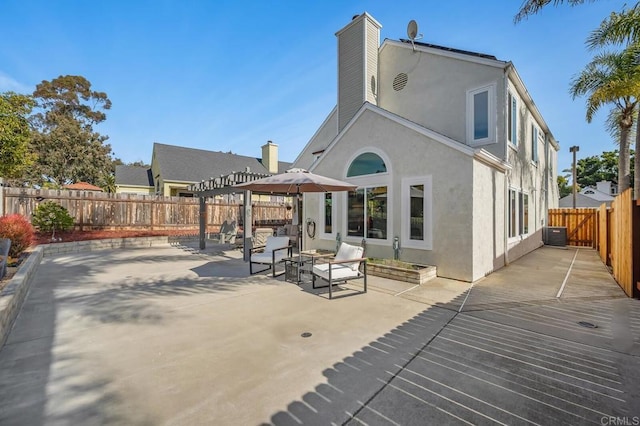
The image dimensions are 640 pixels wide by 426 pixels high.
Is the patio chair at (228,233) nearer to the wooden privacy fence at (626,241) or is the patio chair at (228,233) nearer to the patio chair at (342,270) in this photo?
the patio chair at (342,270)

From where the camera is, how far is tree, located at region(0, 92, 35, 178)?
25.7ft

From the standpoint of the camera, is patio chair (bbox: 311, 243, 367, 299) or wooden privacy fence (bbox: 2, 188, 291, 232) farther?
wooden privacy fence (bbox: 2, 188, 291, 232)

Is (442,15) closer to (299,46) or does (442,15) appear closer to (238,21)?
(299,46)

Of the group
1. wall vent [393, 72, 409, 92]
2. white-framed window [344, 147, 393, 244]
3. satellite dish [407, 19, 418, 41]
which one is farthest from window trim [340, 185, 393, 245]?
satellite dish [407, 19, 418, 41]

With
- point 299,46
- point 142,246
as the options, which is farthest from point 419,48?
point 142,246

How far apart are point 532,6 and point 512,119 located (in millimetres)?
3355

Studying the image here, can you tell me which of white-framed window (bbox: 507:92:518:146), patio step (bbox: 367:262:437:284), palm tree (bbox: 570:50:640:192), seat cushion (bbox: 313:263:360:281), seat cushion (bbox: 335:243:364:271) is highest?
palm tree (bbox: 570:50:640:192)

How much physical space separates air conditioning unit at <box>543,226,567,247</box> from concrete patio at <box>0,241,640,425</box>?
1033cm

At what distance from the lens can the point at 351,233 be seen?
9.35 metres

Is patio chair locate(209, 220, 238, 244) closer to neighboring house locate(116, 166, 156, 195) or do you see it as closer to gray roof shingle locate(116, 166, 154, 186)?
neighboring house locate(116, 166, 156, 195)

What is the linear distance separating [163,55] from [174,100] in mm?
4091

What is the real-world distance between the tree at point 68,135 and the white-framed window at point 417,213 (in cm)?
2928

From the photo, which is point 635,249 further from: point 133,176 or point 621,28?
point 133,176

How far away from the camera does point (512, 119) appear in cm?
946
